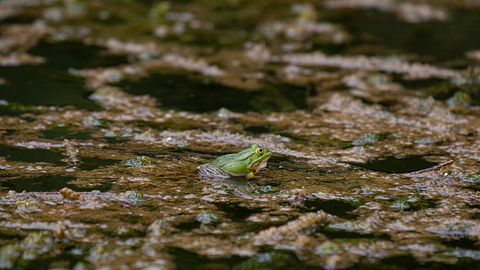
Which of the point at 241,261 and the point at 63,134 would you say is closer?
the point at 241,261

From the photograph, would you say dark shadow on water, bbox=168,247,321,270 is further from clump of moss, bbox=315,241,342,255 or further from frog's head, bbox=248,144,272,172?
frog's head, bbox=248,144,272,172

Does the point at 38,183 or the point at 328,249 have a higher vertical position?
the point at 38,183

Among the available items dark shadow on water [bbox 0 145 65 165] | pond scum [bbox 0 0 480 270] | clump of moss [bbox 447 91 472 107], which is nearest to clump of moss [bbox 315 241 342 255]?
pond scum [bbox 0 0 480 270]

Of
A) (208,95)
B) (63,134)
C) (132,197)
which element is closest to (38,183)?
(132,197)

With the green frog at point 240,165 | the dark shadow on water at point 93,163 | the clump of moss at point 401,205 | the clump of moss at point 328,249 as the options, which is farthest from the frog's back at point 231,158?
the clump of moss at point 328,249

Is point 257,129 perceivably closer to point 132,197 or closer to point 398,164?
point 398,164

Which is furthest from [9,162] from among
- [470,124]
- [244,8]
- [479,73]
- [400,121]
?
[244,8]

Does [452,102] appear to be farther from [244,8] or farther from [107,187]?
[244,8]
